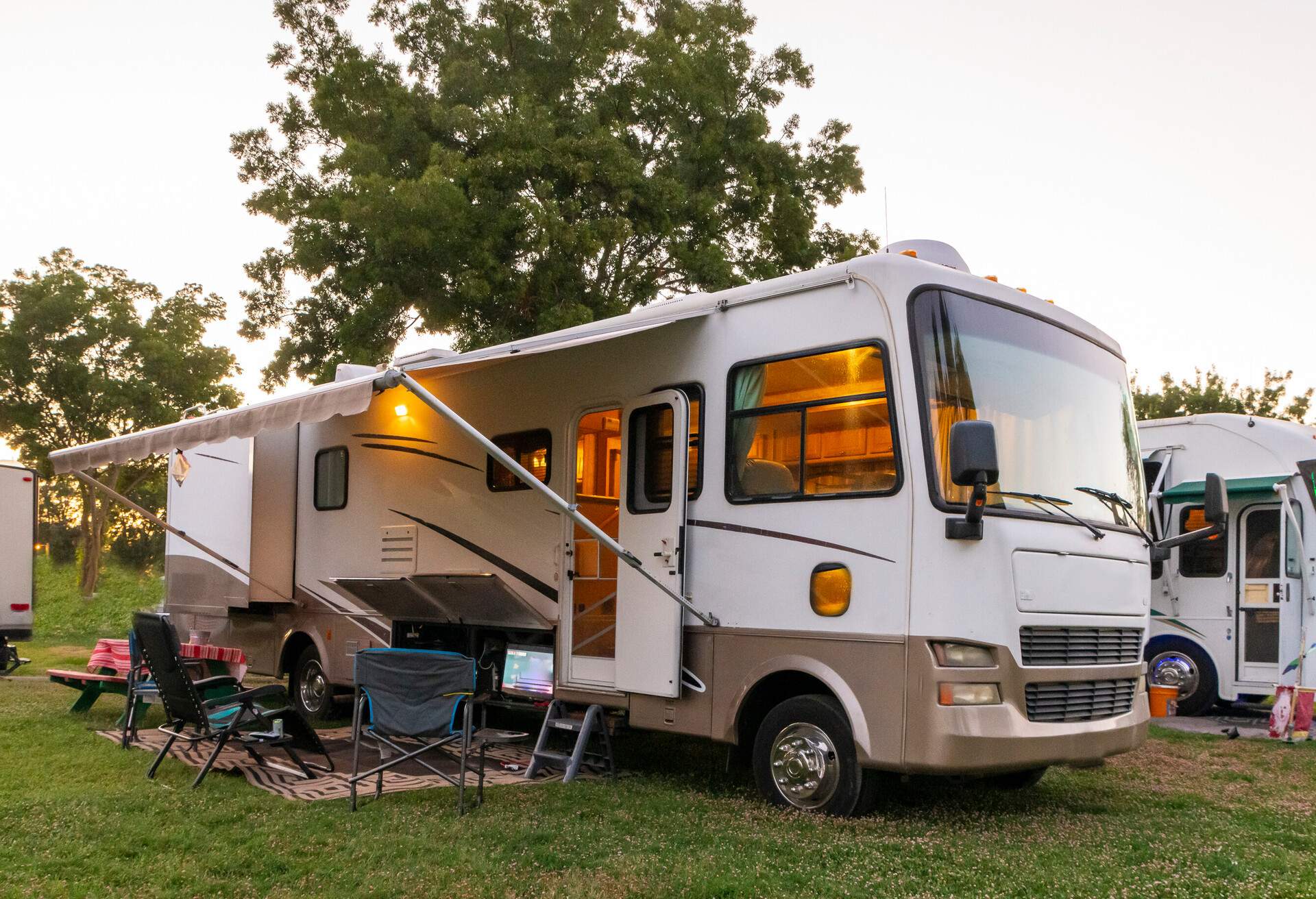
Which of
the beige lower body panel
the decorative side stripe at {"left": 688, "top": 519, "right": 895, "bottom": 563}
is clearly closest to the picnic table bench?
the decorative side stripe at {"left": 688, "top": 519, "right": 895, "bottom": 563}

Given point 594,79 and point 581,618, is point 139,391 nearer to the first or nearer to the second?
point 594,79

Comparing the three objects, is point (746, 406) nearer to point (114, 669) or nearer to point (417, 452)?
point (417, 452)

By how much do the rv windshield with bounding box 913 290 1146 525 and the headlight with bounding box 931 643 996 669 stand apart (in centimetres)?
70

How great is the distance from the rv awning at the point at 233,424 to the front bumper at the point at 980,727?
320cm

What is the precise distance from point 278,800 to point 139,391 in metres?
18.9

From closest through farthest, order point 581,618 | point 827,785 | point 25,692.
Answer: point 827,785, point 581,618, point 25,692

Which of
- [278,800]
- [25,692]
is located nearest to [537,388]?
[278,800]

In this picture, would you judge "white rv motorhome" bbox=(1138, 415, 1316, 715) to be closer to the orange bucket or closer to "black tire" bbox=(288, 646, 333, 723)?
the orange bucket

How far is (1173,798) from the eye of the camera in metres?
6.66

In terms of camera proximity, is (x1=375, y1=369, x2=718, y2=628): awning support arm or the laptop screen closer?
(x1=375, y1=369, x2=718, y2=628): awning support arm

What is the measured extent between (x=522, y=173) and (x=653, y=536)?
8.37 metres

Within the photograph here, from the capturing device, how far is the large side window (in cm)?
586

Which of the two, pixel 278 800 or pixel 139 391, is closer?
pixel 278 800

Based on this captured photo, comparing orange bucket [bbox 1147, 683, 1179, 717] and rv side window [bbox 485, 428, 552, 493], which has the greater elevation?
rv side window [bbox 485, 428, 552, 493]
